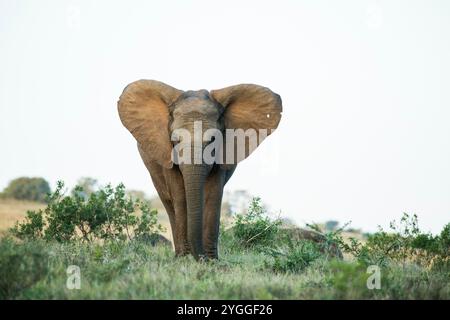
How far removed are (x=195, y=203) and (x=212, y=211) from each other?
3.38ft

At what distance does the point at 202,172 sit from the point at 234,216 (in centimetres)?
599

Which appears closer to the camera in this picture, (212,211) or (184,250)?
(212,211)

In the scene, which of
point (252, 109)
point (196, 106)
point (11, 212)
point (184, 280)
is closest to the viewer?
point (184, 280)

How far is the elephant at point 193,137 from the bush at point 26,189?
1567 inches

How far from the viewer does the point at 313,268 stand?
1145 centimetres

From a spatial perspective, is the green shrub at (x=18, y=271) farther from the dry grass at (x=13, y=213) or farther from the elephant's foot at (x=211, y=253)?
the dry grass at (x=13, y=213)

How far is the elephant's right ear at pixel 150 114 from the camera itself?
1281 centimetres

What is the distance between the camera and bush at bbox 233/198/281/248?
1645 centimetres

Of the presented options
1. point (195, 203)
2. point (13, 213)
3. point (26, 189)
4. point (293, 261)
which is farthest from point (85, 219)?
point (26, 189)

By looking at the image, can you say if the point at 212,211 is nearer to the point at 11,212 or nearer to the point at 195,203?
the point at 195,203

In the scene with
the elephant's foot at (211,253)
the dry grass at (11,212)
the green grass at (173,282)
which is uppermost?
the dry grass at (11,212)

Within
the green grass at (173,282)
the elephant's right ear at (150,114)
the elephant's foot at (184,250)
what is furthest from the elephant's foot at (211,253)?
the green grass at (173,282)

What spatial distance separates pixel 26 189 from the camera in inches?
2056

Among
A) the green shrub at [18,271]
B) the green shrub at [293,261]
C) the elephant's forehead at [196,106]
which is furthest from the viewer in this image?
the elephant's forehead at [196,106]
